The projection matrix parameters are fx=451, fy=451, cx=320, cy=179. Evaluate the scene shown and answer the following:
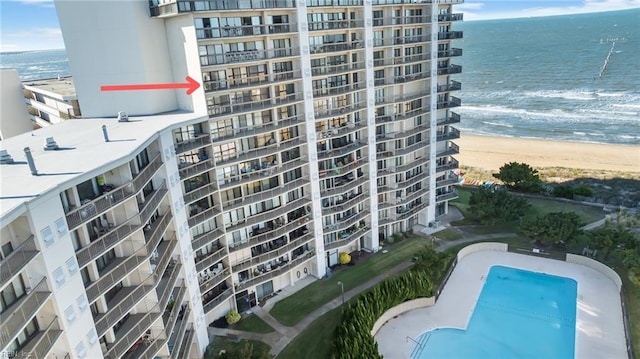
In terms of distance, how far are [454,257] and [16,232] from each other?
136 ft

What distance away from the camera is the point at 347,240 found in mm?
49125

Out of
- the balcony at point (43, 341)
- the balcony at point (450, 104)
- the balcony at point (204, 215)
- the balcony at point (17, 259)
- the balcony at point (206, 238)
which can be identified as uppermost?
the balcony at point (17, 259)

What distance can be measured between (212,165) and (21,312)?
20.4 metres

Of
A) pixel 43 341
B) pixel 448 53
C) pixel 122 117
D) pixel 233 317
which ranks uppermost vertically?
pixel 448 53

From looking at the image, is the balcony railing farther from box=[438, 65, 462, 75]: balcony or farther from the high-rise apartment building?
box=[438, 65, 462, 75]: balcony

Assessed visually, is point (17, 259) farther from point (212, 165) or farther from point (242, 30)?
point (242, 30)

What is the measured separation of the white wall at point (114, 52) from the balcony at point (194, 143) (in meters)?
4.12

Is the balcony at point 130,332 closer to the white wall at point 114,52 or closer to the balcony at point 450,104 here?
the white wall at point 114,52

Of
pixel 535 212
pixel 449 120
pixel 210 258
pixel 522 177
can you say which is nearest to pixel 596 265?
pixel 535 212

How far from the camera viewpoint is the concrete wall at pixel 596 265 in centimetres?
4398

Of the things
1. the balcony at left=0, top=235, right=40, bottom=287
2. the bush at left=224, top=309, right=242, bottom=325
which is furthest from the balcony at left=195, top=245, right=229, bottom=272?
the balcony at left=0, top=235, right=40, bottom=287

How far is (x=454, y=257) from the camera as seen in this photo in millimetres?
49500

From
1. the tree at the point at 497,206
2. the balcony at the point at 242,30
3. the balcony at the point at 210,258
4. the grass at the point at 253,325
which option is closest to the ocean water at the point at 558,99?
the tree at the point at 497,206

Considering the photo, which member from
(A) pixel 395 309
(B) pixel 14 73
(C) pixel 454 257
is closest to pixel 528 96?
(C) pixel 454 257
